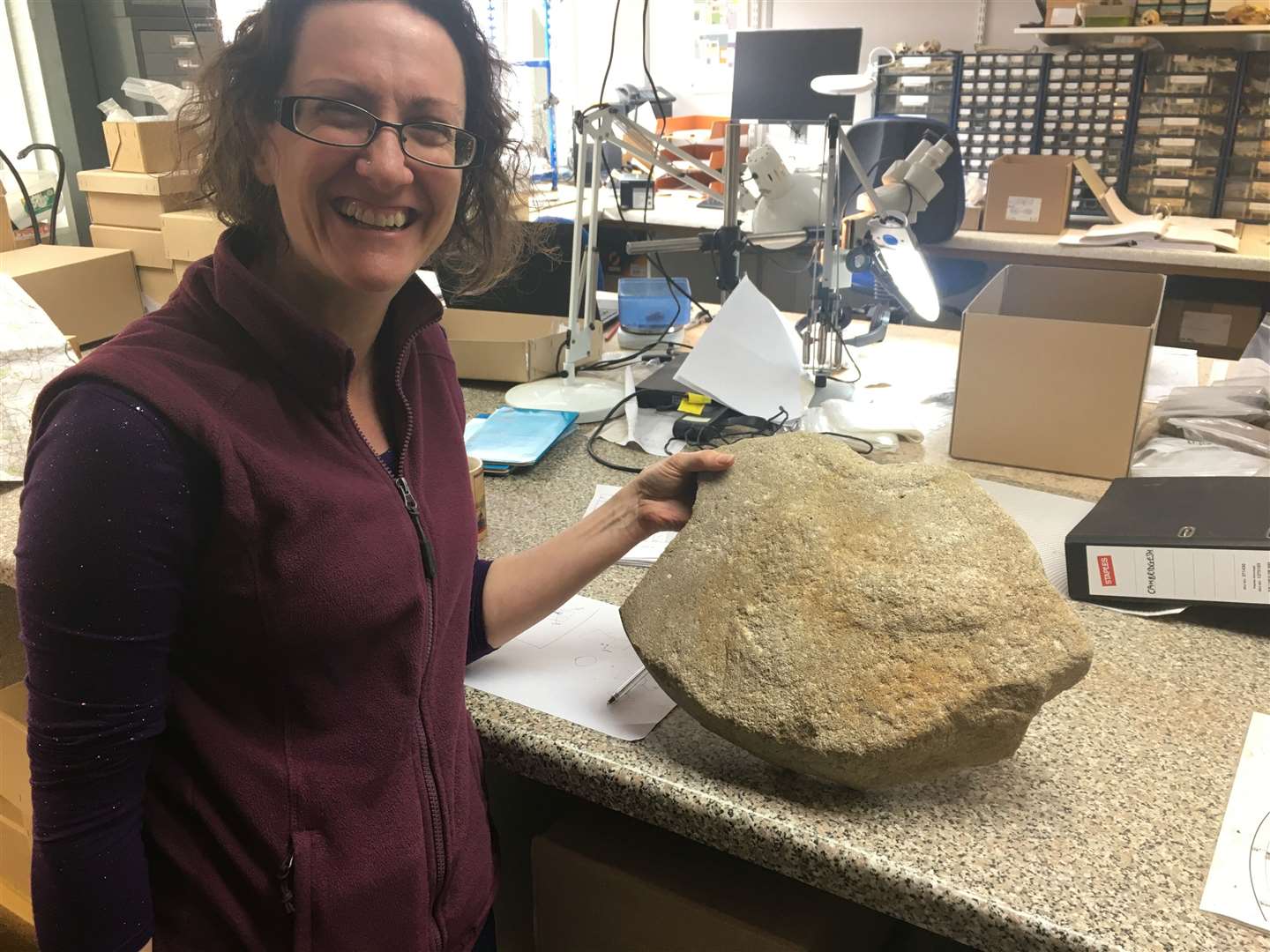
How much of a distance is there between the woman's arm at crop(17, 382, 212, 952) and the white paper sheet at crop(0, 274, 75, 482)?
83cm

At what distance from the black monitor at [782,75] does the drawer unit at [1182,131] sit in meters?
1.04

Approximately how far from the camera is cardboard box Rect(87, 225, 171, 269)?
86.6 inches

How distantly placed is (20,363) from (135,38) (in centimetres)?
170

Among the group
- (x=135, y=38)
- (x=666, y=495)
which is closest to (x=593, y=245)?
(x=666, y=495)

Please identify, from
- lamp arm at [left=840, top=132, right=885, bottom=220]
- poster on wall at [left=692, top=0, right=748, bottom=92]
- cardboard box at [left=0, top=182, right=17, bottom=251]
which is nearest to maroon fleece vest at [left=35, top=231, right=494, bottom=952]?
lamp arm at [left=840, top=132, right=885, bottom=220]

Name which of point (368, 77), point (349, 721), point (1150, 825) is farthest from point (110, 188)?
point (1150, 825)

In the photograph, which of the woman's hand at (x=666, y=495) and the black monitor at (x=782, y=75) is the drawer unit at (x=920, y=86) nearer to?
the black monitor at (x=782, y=75)

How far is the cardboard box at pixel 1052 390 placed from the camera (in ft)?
4.51

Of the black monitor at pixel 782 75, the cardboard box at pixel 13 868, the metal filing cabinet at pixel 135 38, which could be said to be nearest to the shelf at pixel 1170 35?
the black monitor at pixel 782 75

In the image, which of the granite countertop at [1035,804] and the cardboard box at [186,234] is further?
the cardboard box at [186,234]

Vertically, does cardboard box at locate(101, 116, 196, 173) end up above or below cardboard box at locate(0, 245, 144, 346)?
above

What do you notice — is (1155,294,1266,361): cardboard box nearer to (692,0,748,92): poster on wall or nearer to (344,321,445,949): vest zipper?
(692,0,748,92): poster on wall

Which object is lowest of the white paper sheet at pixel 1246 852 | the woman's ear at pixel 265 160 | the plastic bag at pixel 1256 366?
the white paper sheet at pixel 1246 852

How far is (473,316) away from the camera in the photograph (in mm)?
2033
